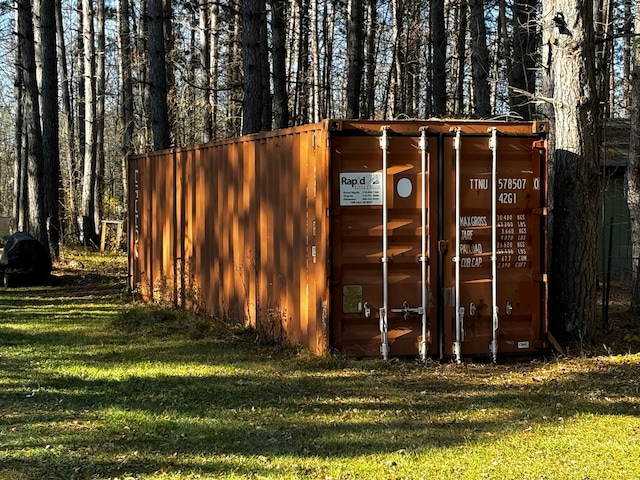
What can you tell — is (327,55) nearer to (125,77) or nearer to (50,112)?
(125,77)

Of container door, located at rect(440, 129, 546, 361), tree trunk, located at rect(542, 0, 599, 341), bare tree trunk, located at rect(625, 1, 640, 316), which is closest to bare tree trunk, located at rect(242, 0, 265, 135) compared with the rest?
bare tree trunk, located at rect(625, 1, 640, 316)

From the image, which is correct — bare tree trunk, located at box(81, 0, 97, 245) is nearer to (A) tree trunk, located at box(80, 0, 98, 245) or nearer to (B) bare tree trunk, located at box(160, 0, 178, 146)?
(A) tree trunk, located at box(80, 0, 98, 245)

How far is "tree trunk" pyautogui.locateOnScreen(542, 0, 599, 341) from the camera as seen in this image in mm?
9656

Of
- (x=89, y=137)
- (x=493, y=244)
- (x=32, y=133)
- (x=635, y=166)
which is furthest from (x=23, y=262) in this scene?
(x=89, y=137)

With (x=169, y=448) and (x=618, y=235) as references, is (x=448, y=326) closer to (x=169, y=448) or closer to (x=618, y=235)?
(x=169, y=448)

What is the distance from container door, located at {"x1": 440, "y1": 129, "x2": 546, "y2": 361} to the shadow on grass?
46cm

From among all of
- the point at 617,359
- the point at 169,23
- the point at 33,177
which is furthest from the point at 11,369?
the point at 169,23

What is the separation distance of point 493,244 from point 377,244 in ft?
4.38

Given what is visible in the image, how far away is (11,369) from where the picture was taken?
884 cm

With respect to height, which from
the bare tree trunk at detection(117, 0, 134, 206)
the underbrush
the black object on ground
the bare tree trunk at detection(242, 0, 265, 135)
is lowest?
the underbrush

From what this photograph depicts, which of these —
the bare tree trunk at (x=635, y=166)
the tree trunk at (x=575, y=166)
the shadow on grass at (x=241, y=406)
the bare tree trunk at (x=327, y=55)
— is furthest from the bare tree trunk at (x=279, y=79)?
the shadow on grass at (x=241, y=406)

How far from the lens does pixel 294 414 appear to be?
6.98 metres

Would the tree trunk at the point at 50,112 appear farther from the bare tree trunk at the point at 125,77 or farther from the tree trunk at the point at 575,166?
the tree trunk at the point at 575,166

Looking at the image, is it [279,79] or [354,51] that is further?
[279,79]
